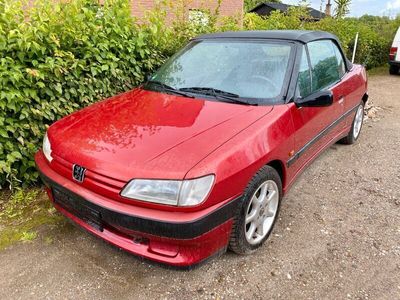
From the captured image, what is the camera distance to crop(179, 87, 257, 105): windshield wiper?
108 inches

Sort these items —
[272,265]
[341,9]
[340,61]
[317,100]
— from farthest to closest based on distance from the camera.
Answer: [341,9], [340,61], [317,100], [272,265]

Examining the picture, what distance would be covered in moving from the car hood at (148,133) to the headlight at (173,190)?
0.04m

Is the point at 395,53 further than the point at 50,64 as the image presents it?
Yes

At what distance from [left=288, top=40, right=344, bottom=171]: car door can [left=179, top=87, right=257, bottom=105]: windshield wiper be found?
445 mm

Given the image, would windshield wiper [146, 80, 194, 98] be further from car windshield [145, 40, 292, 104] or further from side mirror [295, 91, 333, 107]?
side mirror [295, 91, 333, 107]

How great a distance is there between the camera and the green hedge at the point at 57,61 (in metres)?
3.11

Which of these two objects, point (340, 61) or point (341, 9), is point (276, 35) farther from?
point (341, 9)

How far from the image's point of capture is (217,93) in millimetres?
2863

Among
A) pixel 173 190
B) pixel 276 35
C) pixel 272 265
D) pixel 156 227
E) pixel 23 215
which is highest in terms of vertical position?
pixel 276 35

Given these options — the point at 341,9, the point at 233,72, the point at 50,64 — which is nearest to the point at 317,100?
the point at 233,72

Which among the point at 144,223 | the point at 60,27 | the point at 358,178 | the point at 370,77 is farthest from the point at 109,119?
the point at 370,77

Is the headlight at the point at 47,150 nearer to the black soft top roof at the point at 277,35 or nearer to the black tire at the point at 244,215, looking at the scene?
the black tire at the point at 244,215

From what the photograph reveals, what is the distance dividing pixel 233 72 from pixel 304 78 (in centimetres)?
63

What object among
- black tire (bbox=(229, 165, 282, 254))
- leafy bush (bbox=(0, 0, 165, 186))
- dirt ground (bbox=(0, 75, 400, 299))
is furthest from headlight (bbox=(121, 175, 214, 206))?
leafy bush (bbox=(0, 0, 165, 186))
